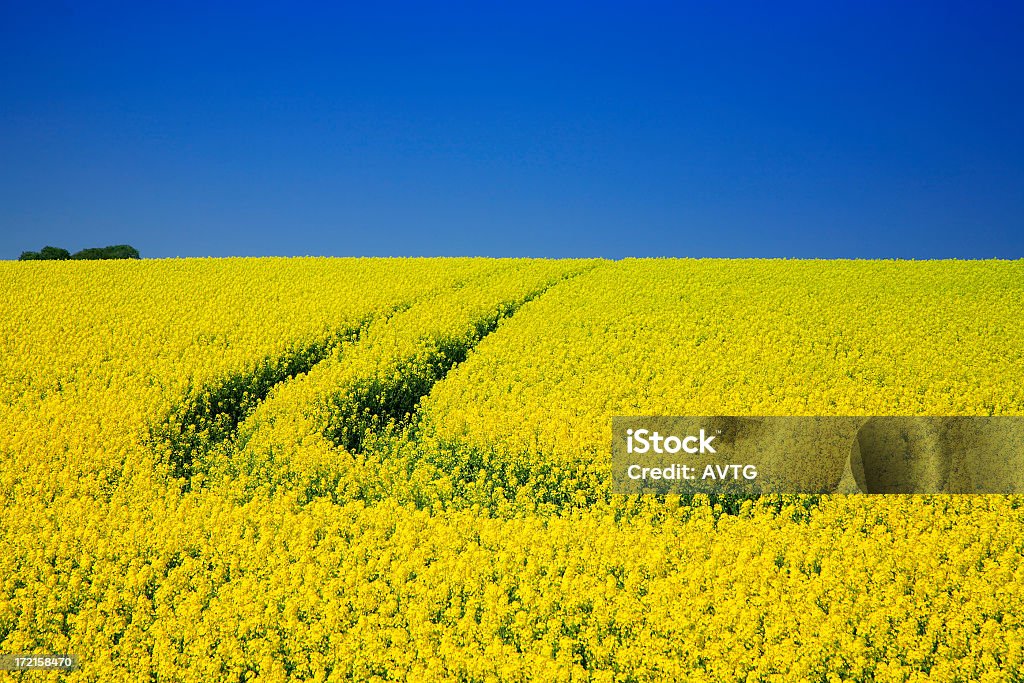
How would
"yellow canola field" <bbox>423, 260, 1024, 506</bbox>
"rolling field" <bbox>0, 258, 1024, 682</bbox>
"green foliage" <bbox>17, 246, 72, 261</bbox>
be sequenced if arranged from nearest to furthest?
"rolling field" <bbox>0, 258, 1024, 682</bbox>, "yellow canola field" <bbox>423, 260, 1024, 506</bbox>, "green foliage" <bbox>17, 246, 72, 261</bbox>

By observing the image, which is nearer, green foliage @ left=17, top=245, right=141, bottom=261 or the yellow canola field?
the yellow canola field

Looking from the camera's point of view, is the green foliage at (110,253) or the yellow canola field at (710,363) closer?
the yellow canola field at (710,363)

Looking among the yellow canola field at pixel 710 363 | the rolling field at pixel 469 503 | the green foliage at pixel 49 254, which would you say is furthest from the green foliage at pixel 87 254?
the yellow canola field at pixel 710 363

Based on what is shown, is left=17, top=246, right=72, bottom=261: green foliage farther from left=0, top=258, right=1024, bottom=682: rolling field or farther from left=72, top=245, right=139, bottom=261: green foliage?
left=0, top=258, right=1024, bottom=682: rolling field

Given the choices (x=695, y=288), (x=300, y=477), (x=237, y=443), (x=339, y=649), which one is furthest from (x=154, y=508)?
(x=695, y=288)

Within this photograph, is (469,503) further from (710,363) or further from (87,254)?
(87,254)

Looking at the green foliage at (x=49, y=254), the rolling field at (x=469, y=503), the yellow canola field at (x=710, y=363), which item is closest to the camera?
the rolling field at (x=469, y=503)

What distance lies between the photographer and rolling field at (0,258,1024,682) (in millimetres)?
6414

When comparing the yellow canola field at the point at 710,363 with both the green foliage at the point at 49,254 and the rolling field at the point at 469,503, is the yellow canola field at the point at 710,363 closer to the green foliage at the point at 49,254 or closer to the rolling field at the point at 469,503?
the rolling field at the point at 469,503

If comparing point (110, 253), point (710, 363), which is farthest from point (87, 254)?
point (710, 363)

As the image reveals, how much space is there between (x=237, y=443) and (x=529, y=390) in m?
4.79

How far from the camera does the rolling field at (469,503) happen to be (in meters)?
6.41

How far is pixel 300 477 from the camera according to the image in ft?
35.1

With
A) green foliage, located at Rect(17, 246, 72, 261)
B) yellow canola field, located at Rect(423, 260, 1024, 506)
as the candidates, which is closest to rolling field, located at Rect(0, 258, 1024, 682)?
yellow canola field, located at Rect(423, 260, 1024, 506)
